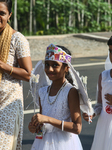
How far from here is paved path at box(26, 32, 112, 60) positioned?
1400 cm

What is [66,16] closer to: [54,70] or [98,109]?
[98,109]

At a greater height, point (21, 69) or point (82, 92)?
point (21, 69)

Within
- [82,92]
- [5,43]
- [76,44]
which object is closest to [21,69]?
[5,43]

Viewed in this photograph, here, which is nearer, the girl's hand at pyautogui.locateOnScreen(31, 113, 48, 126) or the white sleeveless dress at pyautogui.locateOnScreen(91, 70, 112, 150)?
the girl's hand at pyautogui.locateOnScreen(31, 113, 48, 126)

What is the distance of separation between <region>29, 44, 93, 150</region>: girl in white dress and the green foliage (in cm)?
1646

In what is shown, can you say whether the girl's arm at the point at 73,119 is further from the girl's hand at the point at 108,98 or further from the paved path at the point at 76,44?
the paved path at the point at 76,44

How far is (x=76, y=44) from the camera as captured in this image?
16.1 metres

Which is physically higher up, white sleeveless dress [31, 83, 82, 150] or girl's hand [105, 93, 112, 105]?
girl's hand [105, 93, 112, 105]

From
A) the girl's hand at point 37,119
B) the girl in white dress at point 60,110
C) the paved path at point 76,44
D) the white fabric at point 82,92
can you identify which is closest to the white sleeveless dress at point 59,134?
the girl in white dress at point 60,110

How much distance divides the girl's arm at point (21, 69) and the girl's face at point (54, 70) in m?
0.24

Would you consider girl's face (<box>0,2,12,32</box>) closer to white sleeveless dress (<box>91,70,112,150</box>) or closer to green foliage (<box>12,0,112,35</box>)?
white sleeveless dress (<box>91,70,112,150</box>)

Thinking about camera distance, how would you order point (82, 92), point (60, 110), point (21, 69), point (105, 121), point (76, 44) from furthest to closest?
1. point (76, 44)
2. point (105, 121)
3. point (21, 69)
4. point (60, 110)
5. point (82, 92)

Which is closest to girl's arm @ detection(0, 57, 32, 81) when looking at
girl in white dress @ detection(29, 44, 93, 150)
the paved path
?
girl in white dress @ detection(29, 44, 93, 150)

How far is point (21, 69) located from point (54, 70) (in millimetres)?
345
